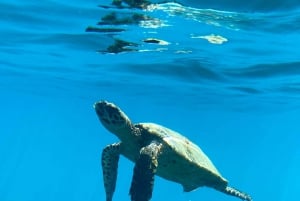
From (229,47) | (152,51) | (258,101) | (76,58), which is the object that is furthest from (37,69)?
(258,101)

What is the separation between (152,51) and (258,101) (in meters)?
18.8

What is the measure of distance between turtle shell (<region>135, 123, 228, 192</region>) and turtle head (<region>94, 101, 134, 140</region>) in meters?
0.64

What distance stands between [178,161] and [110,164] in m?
1.73

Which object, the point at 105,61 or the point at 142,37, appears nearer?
the point at 142,37

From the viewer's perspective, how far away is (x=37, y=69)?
Answer: 92.8 feet

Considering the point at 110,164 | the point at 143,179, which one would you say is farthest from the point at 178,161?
the point at 143,179

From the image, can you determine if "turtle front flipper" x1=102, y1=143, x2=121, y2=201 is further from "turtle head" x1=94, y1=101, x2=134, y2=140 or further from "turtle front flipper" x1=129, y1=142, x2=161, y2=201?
"turtle front flipper" x1=129, y1=142, x2=161, y2=201

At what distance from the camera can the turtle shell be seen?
31.0ft

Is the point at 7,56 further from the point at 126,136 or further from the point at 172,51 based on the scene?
the point at 126,136

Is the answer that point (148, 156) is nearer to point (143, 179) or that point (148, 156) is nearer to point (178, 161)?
point (143, 179)

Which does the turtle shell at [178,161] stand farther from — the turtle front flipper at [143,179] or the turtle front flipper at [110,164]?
the turtle front flipper at [143,179]

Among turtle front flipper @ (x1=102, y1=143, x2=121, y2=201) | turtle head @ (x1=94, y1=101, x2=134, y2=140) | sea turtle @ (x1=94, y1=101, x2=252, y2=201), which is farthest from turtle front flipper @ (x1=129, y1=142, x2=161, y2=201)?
turtle front flipper @ (x1=102, y1=143, x2=121, y2=201)

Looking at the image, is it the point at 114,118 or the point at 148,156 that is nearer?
the point at 148,156

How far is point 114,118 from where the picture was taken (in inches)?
342
